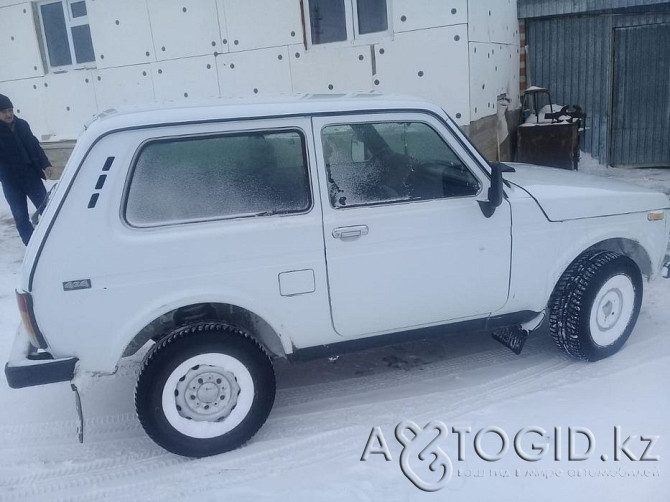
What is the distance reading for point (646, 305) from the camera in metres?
4.90

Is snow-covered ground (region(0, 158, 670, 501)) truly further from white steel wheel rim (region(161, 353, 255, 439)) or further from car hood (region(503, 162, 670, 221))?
car hood (region(503, 162, 670, 221))

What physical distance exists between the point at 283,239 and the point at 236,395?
917mm

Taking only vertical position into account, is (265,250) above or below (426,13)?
below

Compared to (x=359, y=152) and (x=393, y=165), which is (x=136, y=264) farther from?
(x=393, y=165)

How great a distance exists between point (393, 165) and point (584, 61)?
834 cm

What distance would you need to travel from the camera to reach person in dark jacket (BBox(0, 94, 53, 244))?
20.4 ft

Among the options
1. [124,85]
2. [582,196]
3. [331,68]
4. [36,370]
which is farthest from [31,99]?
[582,196]

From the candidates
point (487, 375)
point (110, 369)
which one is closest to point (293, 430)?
point (110, 369)

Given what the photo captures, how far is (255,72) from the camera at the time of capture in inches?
350

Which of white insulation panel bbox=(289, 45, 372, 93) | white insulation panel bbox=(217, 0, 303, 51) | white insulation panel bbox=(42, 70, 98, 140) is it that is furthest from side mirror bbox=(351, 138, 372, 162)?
white insulation panel bbox=(42, 70, 98, 140)

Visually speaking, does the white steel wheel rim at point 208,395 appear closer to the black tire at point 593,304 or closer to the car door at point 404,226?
the car door at point 404,226

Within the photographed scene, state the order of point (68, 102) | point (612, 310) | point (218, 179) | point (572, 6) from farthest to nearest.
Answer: point (68, 102), point (572, 6), point (612, 310), point (218, 179)

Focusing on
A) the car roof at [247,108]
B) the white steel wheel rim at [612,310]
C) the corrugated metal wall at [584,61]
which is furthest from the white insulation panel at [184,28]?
the white steel wheel rim at [612,310]

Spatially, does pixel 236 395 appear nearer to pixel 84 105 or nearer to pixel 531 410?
pixel 531 410
